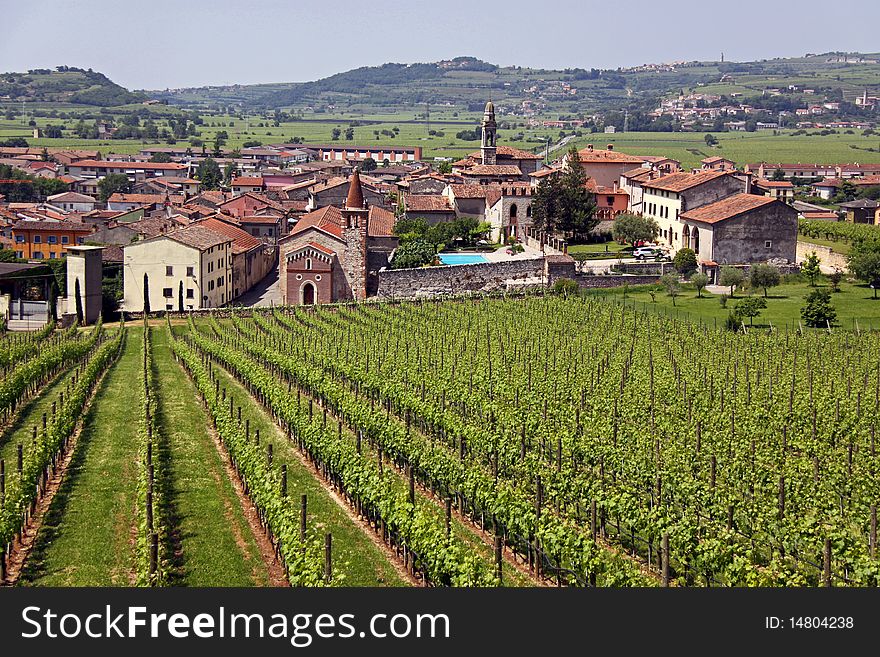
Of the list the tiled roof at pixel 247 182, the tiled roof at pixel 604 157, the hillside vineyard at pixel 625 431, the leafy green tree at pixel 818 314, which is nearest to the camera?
the hillside vineyard at pixel 625 431

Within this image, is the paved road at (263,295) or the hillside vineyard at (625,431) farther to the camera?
the paved road at (263,295)

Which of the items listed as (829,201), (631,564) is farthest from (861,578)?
(829,201)

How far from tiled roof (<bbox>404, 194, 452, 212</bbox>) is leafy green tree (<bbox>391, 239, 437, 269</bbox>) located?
10.8 meters

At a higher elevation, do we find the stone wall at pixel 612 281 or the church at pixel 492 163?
the church at pixel 492 163

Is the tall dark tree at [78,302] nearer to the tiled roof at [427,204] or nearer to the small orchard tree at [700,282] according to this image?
the tiled roof at [427,204]

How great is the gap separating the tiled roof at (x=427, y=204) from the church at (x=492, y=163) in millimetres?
13268

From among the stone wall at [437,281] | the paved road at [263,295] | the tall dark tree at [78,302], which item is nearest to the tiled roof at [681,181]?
the stone wall at [437,281]

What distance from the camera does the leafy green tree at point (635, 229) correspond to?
65.6 metres

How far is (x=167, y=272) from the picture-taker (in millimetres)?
55750

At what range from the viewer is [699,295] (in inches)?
2089

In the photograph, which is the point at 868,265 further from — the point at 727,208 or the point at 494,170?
the point at 494,170

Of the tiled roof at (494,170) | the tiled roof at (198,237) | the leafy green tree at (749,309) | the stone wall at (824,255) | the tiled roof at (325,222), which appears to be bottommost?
the leafy green tree at (749,309)

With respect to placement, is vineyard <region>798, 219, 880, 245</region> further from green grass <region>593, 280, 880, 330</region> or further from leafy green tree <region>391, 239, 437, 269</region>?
leafy green tree <region>391, 239, 437, 269</region>

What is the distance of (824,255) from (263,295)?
3171 centimetres
